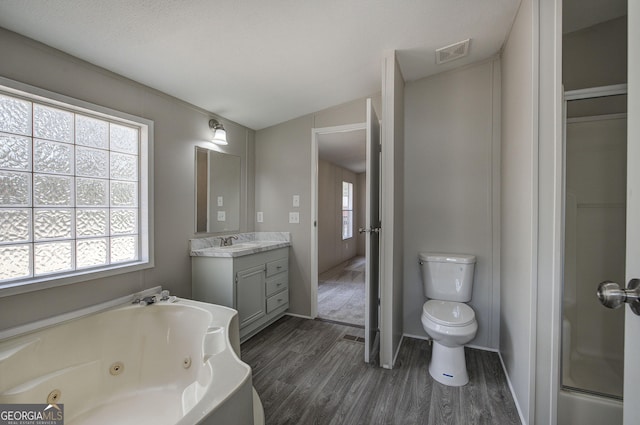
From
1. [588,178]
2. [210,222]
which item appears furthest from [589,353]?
[210,222]

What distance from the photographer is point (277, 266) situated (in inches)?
111

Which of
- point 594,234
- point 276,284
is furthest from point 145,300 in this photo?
point 594,234

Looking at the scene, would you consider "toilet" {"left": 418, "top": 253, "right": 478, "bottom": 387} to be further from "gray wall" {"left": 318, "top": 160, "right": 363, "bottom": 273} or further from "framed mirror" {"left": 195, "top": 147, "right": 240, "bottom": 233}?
"gray wall" {"left": 318, "top": 160, "right": 363, "bottom": 273}

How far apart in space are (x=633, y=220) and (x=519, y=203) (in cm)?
117

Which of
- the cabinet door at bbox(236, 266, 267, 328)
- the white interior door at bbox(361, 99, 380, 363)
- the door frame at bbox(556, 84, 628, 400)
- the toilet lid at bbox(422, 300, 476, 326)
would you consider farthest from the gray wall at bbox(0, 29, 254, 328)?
the door frame at bbox(556, 84, 628, 400)

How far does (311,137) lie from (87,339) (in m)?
2.40

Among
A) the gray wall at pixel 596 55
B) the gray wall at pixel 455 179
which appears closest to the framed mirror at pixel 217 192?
the gray wall at pixel 455 179

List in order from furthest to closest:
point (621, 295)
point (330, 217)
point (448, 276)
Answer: point (330, 217) < point (448, 276) < point (621, 295)

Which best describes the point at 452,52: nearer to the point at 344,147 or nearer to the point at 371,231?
the point at 371,231

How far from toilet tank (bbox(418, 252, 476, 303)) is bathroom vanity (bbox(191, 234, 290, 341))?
1.45m

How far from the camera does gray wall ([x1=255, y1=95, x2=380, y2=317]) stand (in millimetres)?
2939

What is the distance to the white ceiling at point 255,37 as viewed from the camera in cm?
136

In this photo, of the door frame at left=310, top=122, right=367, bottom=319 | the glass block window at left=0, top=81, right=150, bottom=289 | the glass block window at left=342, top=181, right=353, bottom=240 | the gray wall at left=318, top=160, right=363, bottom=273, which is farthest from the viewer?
the glass block window at left=342, top=181, right=353, bottom=240

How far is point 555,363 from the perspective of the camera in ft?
4.41
